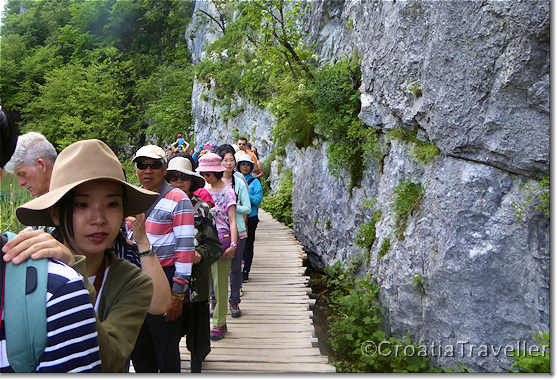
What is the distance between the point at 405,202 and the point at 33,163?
4.11 meters

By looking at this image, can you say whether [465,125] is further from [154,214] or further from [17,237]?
[17,237]

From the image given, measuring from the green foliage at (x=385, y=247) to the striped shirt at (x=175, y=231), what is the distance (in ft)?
11.0

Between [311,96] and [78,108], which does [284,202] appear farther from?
[78,108]

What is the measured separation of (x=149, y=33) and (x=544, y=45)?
3105cm

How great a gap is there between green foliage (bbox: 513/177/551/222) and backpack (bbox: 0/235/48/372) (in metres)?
3.76

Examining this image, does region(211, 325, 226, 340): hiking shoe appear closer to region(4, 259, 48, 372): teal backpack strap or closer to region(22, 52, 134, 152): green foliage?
region(4, 259, 48, 372): teal backpack strap

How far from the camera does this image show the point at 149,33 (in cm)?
3066

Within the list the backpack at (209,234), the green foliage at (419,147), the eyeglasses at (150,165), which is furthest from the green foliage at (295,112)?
the eyeglasses at (150,165)

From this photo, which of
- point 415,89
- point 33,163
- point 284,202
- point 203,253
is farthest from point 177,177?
point 284,202

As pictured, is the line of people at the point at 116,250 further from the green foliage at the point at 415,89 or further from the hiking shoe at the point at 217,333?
the green foliage at the point at 415,89

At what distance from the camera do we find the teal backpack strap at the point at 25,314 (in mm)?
1090

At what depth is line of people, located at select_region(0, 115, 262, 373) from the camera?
1211 mm

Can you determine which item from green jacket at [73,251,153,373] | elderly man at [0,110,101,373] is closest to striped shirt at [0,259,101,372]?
elderly man at [0,110,101,373]

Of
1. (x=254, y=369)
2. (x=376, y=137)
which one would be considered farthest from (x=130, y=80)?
(x=254, y=369)
